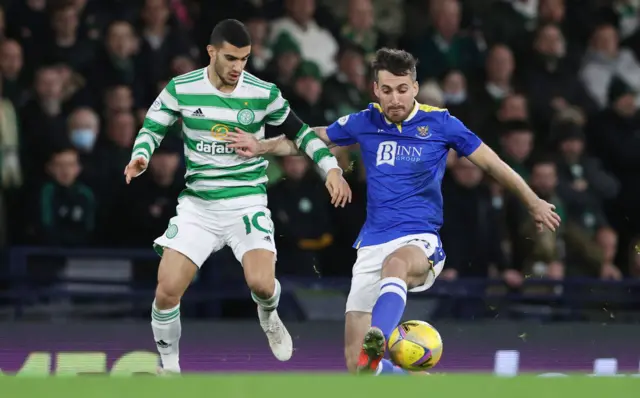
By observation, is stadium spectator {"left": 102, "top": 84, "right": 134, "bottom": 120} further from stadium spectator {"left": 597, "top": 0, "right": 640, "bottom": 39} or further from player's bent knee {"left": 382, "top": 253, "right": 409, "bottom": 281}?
Result: stadium spectator {"left": 597, "top": 0, "right": 640, "bottom": 39}

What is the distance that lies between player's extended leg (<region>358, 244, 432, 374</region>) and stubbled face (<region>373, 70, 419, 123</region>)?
Result: 2.44 feet

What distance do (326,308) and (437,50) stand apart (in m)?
2.74

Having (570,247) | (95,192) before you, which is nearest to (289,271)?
(95,192)

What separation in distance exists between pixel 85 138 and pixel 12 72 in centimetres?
78

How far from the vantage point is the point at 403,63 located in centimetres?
771

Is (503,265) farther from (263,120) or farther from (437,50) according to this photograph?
(263,120)

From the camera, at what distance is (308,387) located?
4.44m

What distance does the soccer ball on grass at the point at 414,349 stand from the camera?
7.43 meters

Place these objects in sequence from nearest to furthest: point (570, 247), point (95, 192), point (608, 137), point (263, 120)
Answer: point (263, 120), point (95, 192), point (570, 247), point (608, 137)

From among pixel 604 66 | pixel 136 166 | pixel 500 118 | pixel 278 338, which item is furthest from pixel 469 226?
pixel 136 166

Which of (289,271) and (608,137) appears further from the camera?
(608,137)

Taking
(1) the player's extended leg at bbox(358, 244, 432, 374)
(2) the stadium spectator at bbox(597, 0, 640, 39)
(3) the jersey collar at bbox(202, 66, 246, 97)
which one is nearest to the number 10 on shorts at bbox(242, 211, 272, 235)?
(3) the jersey collar at bbox(202, 66, 246, 97)

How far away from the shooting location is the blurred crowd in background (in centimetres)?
1100

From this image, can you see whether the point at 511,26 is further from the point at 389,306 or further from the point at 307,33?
the point at 389,306
